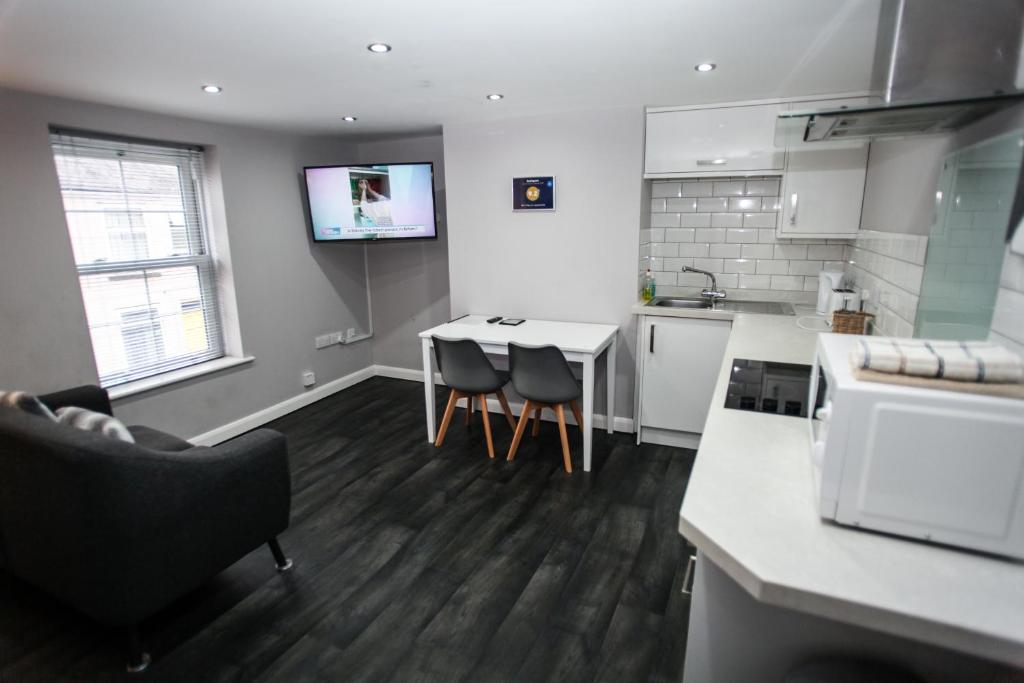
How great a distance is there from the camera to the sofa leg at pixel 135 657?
1.86m

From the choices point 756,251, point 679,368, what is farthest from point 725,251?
point 679,368

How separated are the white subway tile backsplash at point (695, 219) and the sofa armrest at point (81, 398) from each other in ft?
12.3

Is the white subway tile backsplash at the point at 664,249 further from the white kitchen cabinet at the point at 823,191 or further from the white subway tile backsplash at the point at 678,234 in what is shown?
the white kitchen cabinet at the point at 823,191

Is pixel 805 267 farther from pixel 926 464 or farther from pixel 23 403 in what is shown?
pixel 23 403

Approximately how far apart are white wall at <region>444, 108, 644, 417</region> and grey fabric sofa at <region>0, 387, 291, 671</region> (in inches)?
90.7

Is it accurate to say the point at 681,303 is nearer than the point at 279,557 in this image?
No

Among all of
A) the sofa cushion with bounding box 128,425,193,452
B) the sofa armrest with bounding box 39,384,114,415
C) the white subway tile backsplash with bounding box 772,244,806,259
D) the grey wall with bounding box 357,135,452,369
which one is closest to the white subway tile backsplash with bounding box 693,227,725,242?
the white subway tile backsplash with bounding box 772,244,806,259

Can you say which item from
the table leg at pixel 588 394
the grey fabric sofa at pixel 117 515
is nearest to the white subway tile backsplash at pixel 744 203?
the table leg at pixel 588 394

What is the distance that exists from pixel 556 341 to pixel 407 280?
213 cm

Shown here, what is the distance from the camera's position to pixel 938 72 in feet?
4.58

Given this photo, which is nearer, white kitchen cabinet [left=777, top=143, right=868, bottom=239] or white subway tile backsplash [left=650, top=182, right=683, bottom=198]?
white kitchen cabinet [left=777, top=143, right=868, bottom=239]

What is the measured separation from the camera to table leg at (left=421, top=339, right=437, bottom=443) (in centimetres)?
356

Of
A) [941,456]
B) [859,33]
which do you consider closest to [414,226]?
[859,33]

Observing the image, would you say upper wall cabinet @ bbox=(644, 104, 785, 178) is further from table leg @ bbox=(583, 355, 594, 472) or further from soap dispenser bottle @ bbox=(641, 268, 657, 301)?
table leg @ bbox=(583, 355, 594, 472)
